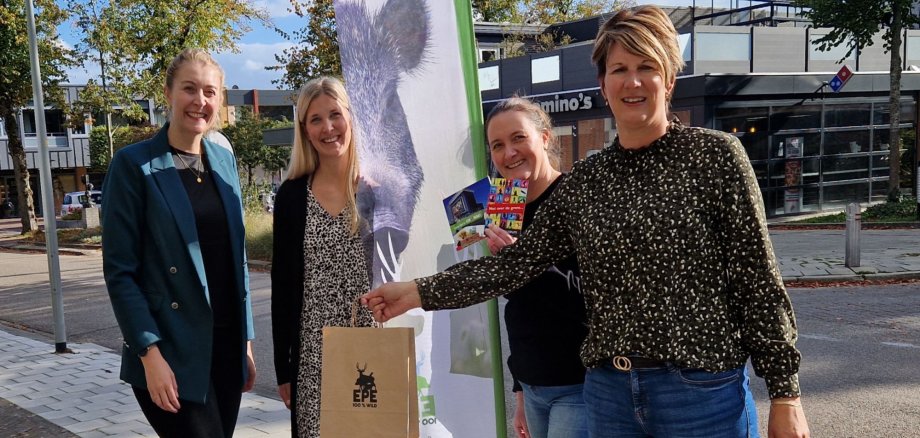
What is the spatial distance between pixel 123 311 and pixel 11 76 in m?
27.0

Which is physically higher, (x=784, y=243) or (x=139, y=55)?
(x=139, y=55)

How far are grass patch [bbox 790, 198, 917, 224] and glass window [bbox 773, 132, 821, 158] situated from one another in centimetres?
222

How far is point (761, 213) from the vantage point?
1854 mm

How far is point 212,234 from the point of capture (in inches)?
113

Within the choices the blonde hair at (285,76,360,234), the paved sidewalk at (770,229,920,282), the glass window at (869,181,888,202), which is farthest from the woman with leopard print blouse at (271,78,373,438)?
the glass window at (869,181,888,202)

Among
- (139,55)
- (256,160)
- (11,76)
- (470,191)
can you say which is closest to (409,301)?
(470,191)

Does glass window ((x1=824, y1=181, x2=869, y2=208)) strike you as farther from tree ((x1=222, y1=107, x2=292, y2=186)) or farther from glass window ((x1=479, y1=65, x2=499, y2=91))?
tree ((x1=222, y1=107, x2=292, y2=186))

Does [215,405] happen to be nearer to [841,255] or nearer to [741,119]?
[841,255]

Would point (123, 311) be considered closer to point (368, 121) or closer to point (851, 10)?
point (368, 121)

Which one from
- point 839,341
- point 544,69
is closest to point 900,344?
point 839,341

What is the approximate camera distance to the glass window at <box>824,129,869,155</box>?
21.7m

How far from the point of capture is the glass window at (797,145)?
2098 cm

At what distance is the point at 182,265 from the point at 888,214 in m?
20.1

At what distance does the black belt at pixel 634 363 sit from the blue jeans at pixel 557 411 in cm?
43
